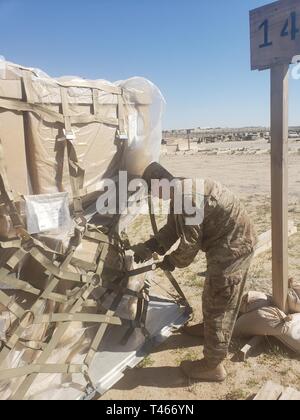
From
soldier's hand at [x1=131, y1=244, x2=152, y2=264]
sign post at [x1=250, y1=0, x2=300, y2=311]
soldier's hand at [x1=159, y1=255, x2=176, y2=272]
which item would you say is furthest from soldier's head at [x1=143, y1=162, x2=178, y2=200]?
sign post at [x1=250, y1=0, x2=300, y2=311]

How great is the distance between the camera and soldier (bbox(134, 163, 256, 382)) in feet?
10.3

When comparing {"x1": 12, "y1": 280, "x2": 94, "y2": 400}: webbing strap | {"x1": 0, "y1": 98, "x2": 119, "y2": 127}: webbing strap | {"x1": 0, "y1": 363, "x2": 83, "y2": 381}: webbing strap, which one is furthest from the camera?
{"x1": 12, "y1": 280, "x2": 94, "y2": 400}: webbing strap

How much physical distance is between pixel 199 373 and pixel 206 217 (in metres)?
1.32

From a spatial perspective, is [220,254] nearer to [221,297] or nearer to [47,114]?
[221,297]

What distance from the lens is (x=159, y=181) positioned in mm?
3164

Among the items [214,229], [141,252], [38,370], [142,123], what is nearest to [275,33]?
[142,123]

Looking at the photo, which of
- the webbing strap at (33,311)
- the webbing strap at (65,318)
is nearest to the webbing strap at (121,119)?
the webbing strap at (33,311)

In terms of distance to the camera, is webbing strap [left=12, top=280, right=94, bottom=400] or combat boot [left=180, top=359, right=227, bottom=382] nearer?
webbing strap [left=12, top=280, right=94, bottom=400]

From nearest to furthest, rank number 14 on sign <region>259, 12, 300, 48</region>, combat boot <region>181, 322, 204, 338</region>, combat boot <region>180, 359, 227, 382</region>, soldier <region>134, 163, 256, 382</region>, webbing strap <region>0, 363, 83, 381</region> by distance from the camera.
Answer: webbing strap <region>0, 363, 83, 381</region>
number 14 on sign <region>259, 12, 300, 48</region>
soldier <region>134, 163, 256, 382</region>
combat boot <region>180, 359, 227, 382</region>
combat boot <region>181, 322, 204, 338</region>

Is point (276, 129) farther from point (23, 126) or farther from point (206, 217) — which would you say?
point (23, 126)

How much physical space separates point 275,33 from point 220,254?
6.04 feet

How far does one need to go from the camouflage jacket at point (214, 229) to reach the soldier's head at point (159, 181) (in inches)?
3.6

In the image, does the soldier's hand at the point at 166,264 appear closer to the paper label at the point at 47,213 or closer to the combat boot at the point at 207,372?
the combat boot at the point at 207,372

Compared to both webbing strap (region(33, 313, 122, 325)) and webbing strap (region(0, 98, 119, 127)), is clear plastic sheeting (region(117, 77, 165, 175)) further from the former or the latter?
webbing strap (region(33, 313, 122, 325))
